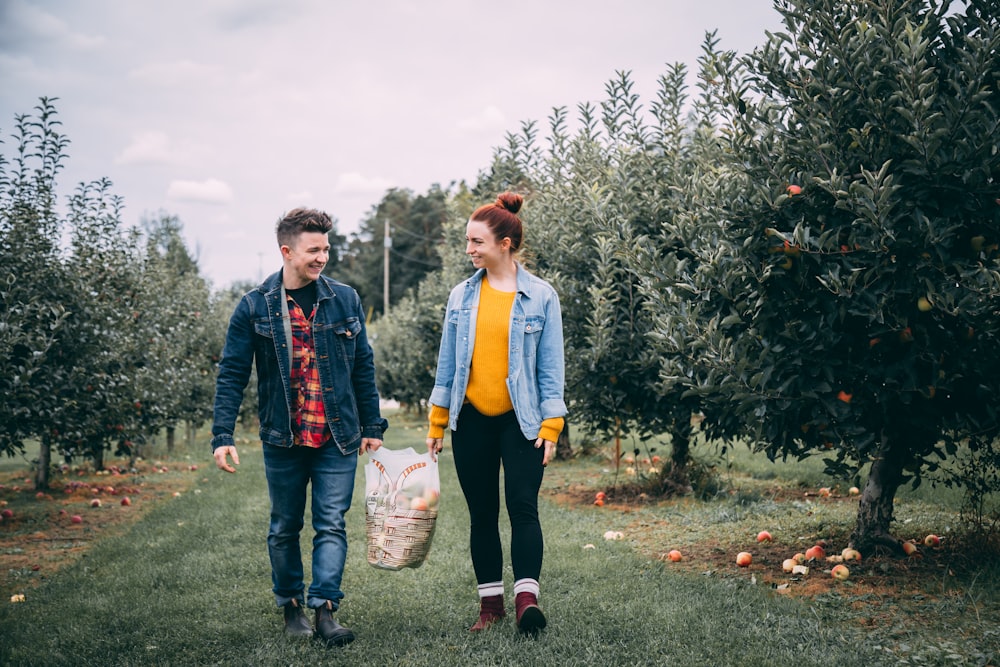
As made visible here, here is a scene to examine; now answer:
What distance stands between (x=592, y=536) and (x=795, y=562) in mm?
1816

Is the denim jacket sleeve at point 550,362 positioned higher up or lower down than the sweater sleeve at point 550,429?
higher up

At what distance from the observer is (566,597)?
474 centimetres

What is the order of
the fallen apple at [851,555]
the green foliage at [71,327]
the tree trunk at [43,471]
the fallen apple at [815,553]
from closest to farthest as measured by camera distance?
Result: the fallen apple at [851,555], the fallen apple at [815,553], the green foliage at [71,327], the tree trunk at [43,471]

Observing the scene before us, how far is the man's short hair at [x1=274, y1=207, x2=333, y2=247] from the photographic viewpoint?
4.11 meters

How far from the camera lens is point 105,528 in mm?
7762

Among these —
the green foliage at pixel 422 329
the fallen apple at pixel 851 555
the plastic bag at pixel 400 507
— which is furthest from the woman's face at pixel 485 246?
the green foliage at pixel 422 329

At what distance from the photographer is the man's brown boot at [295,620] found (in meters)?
4.15

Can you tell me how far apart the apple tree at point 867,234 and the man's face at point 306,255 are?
2.34 m

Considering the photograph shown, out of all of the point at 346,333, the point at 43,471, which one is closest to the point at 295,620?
the point at 346,333

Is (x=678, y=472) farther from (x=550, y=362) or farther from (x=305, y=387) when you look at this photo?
(x=305, y=387)

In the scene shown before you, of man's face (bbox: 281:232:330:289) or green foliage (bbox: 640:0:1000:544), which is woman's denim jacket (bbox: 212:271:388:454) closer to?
man's face (bbox: 281:232:330:289)

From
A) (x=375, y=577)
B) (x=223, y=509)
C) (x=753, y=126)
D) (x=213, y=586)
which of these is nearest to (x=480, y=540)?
(x=375, y=577)

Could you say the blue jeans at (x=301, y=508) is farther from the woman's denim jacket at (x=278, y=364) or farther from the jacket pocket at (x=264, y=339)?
the jacket pocket at (x=264, y=339)

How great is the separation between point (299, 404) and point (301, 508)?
55 centimetres
